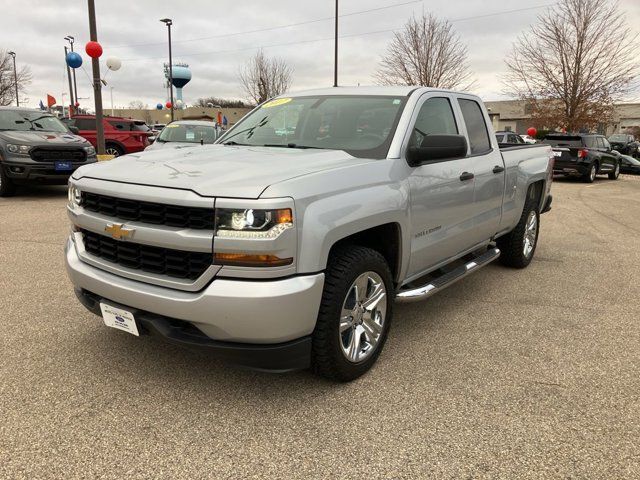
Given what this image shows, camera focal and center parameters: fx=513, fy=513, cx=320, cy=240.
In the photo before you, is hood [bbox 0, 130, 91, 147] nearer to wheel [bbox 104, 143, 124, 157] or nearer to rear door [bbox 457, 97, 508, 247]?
wheel [bbox 104, 143, 124, 157]

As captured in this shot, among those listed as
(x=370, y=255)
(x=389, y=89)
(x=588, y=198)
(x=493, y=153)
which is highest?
(x=389, y=89)

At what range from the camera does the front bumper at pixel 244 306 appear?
2.48 m

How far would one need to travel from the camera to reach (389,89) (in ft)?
13.5

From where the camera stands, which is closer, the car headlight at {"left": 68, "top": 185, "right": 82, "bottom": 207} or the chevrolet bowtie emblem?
the chevrolet bowtie emblem

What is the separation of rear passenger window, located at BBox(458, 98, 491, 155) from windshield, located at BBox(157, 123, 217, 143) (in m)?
8.43

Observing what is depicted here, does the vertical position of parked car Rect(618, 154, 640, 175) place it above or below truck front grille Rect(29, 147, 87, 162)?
below

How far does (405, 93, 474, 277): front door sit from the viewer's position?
3543mm

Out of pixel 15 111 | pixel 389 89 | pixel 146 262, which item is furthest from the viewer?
pixel 15 111

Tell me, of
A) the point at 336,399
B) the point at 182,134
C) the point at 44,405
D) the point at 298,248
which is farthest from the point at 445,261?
the point at 182,134

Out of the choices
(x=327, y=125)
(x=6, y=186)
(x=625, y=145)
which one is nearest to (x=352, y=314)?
(x=327, y=125)

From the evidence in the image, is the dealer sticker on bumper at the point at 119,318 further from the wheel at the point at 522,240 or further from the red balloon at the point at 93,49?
the red balloon at the point at 93,49

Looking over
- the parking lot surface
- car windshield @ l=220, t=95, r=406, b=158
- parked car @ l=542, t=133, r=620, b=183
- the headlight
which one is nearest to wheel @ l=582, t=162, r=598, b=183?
parked car @ l=542, t=133, r=620, b=183

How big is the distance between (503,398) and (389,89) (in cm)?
245

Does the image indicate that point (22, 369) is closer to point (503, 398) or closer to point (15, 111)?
point (503, 398)
